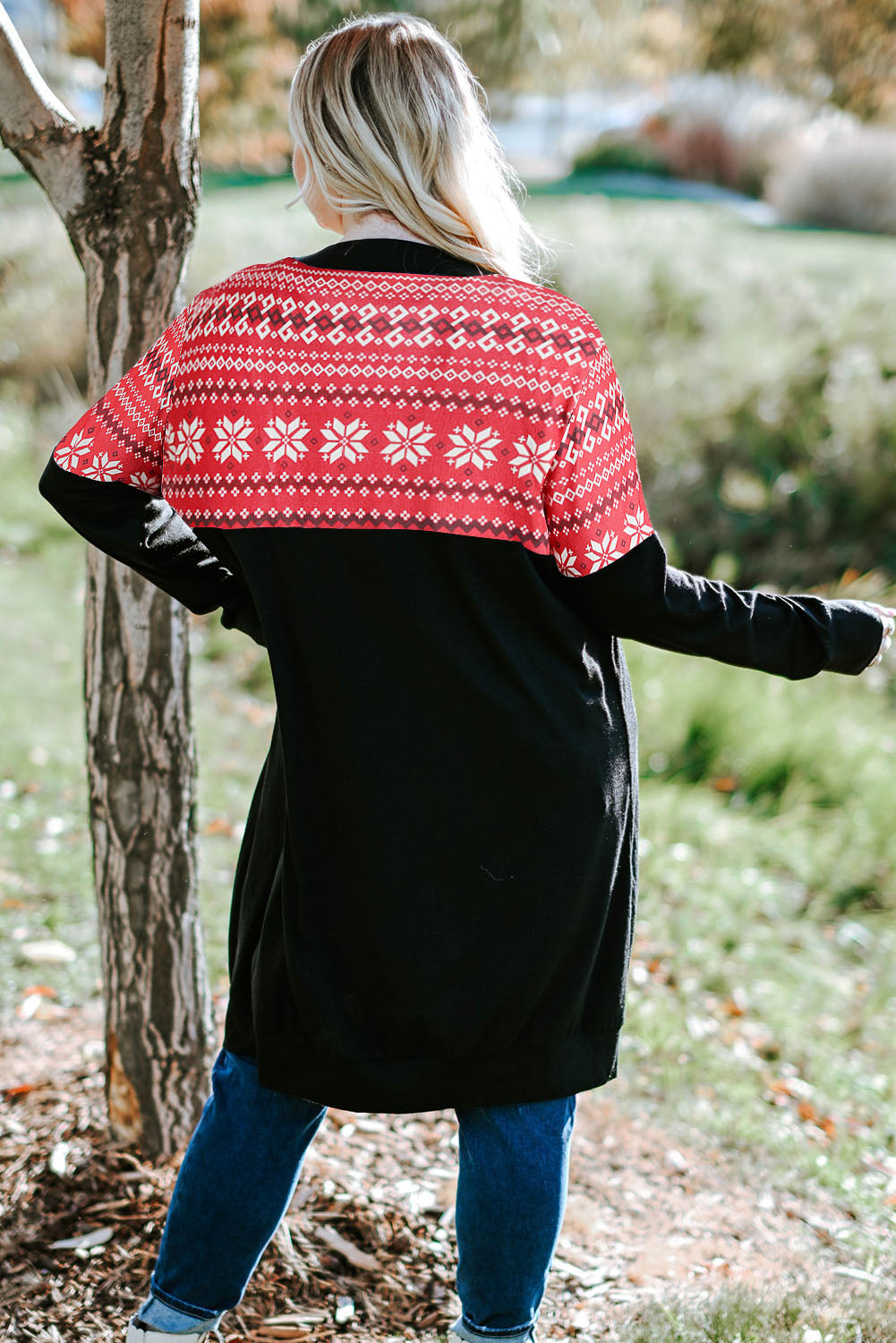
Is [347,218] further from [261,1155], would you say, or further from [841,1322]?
[841,1322]

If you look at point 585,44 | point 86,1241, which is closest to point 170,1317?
point 86,1241

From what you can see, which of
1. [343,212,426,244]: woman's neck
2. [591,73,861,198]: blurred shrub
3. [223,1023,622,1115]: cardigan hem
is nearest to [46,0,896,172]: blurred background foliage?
[343,212,426,244]: woman's neck

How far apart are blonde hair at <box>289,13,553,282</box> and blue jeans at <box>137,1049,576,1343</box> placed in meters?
1.20

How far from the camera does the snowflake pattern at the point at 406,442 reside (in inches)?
57.1

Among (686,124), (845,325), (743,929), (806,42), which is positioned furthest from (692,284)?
(686,124)

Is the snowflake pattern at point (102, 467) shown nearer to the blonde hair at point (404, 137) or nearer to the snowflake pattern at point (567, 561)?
the blonde hair at point (404, 137)

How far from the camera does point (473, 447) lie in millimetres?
1450

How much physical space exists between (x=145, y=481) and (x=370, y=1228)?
152 cm

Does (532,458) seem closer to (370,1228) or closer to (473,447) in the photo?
(473,447)

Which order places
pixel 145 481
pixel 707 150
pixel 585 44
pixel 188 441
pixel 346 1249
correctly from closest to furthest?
pixel 188 441
pixel 145 481
pixel 346 1249
pixel 585 44
pixel 707 150

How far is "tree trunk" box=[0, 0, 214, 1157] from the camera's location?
194cm

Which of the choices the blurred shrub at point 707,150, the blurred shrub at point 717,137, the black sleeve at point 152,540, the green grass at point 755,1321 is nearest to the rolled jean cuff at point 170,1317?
the green grass at point 755,1321

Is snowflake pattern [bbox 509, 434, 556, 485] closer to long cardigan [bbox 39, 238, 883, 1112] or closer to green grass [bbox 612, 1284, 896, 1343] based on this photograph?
long cardigan [bbox 39, 238, 883, 1112]

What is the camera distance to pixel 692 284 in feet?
30.7
